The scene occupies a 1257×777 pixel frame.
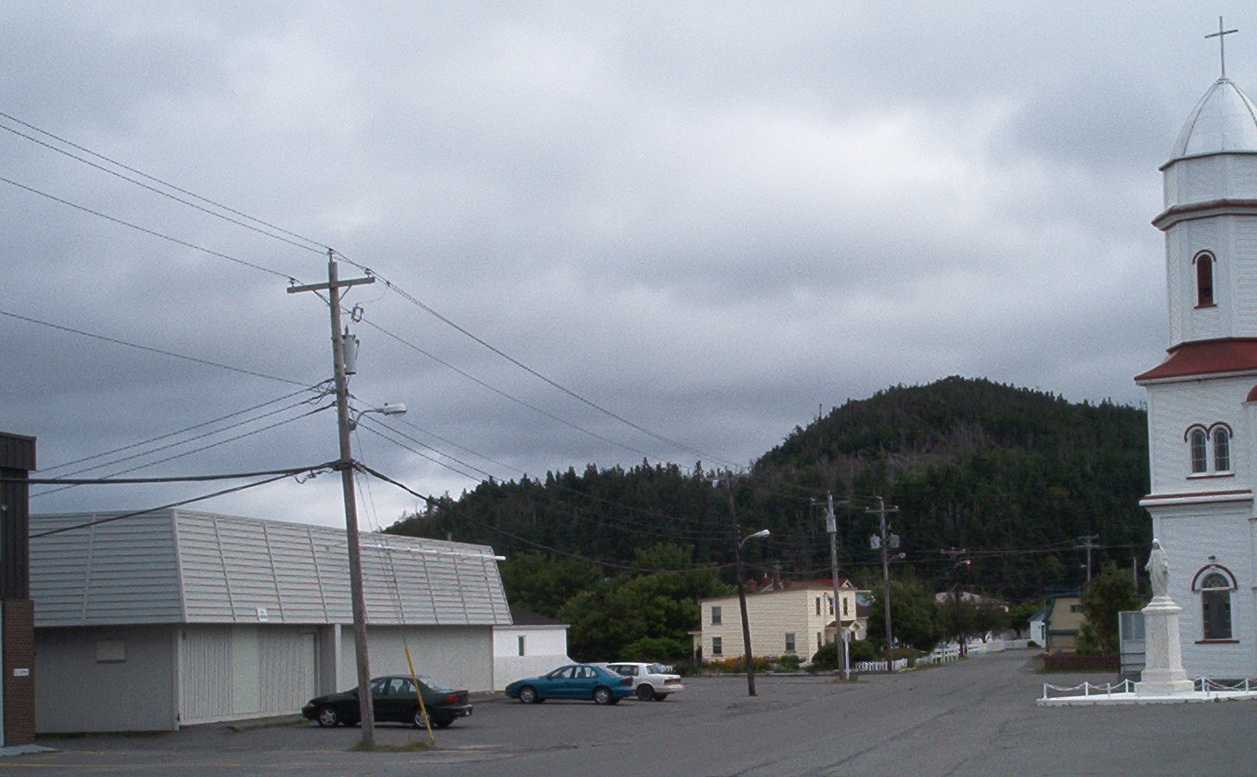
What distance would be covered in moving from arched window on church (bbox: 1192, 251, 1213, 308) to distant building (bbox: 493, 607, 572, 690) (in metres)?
27.0

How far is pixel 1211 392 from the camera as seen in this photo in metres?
47.4

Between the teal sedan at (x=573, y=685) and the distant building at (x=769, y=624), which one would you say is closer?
the teal sedan at (x=573, y=685)

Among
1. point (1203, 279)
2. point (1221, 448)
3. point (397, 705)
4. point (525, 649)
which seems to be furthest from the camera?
point (525, 649)

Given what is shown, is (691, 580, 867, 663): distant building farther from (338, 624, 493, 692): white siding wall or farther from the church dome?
the church dome

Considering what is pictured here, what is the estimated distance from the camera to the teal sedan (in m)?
48.9

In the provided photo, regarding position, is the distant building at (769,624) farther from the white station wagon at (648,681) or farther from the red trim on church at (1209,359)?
the red trim on church at (1209,359)

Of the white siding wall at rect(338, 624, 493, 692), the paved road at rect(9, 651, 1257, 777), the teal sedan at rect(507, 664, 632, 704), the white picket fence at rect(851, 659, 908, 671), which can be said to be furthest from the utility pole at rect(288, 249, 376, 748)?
the white picket fence at rect(851, 659, 908, 671)

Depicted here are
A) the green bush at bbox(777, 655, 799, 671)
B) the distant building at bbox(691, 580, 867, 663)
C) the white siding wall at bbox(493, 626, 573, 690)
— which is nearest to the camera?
the white siding wall at bbox(493, 626, 573, 690)

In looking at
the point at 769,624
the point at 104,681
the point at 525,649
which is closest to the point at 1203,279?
the point at 525,649

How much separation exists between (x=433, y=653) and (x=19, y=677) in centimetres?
1925

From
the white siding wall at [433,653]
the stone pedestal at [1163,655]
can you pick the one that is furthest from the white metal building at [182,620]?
the stone pedestal at [1163,655]

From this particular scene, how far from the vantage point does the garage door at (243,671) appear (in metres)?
36.5

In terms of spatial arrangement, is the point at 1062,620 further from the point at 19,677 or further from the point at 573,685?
the point at 19,677

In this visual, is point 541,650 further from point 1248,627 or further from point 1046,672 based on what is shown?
point 1248,627
